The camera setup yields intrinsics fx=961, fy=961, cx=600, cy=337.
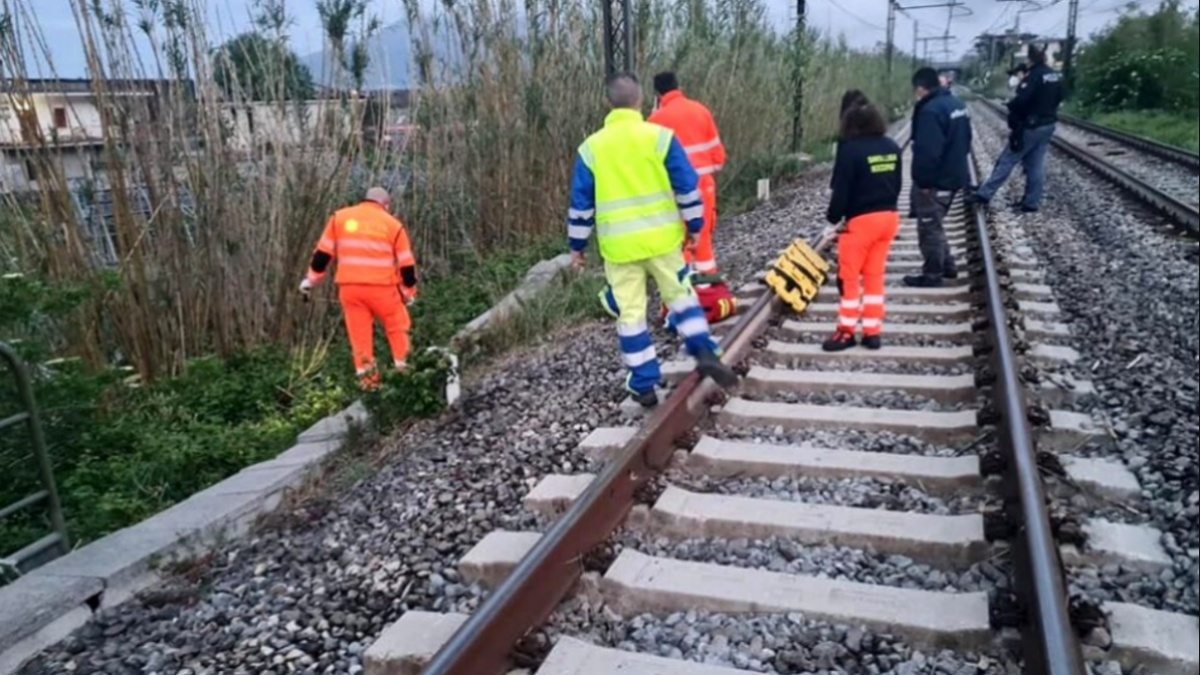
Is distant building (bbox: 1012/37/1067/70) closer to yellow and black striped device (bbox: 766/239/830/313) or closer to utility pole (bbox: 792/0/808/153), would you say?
yellow and black striped device (bbox: 766/239/830/313)

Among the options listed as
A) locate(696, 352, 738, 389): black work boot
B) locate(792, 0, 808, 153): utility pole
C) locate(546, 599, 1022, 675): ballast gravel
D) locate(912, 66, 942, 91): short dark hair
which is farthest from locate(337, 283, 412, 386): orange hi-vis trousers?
locate(792, 0, 808, 153): utility pole

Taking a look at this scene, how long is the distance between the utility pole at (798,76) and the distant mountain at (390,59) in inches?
404

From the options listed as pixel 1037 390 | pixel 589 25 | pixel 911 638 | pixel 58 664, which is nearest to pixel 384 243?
pixel 58 664

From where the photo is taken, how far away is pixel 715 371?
4.88m

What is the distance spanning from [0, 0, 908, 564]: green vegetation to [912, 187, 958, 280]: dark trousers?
9.06 ft

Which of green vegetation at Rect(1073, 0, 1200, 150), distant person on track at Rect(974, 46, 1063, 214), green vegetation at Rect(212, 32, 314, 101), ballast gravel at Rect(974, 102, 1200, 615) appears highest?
green vegetation at Rect(212, 32, 314, 101)

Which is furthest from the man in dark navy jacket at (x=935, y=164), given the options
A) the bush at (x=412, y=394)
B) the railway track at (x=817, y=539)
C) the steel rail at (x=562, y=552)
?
the bush at (x=412, y=394)

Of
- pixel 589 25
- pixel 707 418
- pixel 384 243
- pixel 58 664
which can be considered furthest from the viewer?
pixel 589 25

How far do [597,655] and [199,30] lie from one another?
19.3 feet

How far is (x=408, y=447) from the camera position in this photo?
5.16m

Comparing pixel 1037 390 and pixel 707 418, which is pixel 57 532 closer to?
Result: pixel 707 418

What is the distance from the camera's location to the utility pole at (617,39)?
9.57 metres

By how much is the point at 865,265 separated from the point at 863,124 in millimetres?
884

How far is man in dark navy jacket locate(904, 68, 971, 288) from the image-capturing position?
25.4ft
